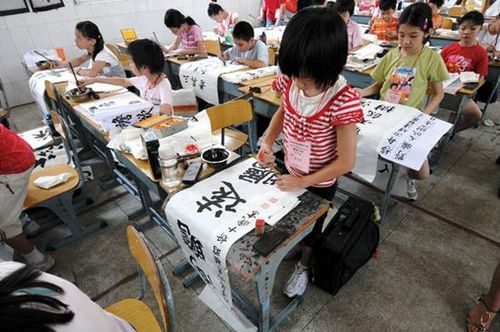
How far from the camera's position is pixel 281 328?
63.1 inches

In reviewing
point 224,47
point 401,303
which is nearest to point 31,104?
point 224,47

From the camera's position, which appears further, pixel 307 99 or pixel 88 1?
pixel 88 1

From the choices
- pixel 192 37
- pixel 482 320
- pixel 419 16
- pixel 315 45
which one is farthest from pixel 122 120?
pixel 192 37

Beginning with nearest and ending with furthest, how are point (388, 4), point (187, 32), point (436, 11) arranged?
1. point (388, 4)
2. point (187, 32)
3. point (436, 11)

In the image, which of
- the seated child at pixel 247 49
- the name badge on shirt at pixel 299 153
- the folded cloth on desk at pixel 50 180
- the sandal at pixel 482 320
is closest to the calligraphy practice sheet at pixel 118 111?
the folded cloth on desk at pixel 50 180

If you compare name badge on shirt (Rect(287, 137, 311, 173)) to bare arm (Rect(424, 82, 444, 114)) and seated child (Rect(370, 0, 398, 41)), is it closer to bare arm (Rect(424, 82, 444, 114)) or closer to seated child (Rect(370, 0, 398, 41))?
bare arm (Rect(424, 82, 444, 114))

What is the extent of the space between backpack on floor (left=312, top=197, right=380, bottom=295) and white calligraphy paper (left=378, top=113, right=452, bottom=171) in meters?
0.34

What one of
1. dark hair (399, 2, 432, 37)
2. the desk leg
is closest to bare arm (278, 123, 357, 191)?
the desk leg

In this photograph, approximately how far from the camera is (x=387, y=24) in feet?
13.4

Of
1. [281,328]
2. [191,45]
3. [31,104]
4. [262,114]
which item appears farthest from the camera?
[31,104]

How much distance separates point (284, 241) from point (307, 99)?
558 mm

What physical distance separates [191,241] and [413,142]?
1.46m

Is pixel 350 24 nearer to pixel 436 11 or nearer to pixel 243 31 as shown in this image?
pixel 243 31

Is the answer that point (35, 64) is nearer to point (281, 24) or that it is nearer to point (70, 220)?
point (70, 220)
